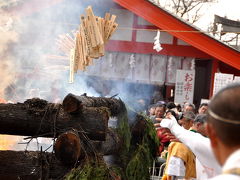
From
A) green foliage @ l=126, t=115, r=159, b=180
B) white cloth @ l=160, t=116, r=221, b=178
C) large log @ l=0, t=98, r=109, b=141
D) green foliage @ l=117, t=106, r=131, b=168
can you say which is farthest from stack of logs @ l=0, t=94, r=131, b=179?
green foliage @ l=126, t=115, r=159, b=180

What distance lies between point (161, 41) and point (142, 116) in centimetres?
889

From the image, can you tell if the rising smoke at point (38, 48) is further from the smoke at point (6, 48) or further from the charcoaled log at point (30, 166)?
the charcoaled log at point (30, 166)

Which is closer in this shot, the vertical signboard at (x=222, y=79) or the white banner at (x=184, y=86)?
the vertical signboard at (x=222, y=79)

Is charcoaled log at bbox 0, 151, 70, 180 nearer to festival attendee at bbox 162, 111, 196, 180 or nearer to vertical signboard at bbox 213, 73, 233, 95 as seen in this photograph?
festival attendee at bbox 162, 111, 196, 180

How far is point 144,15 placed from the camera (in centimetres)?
1612

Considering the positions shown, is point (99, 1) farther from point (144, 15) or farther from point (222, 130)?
point (222, 130)

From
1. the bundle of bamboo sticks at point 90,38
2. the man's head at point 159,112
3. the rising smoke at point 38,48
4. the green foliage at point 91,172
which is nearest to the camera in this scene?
the green foliage at point 91,172

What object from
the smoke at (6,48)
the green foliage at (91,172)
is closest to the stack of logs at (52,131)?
the green foliage at (91,172)

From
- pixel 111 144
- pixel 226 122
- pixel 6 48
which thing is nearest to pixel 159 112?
pixel 111 144

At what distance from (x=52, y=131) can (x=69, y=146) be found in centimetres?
35

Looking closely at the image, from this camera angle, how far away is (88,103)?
6457 mm

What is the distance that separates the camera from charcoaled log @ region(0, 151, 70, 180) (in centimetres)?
567

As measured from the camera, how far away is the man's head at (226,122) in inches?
90.9

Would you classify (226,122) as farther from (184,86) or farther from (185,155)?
(184,86)
